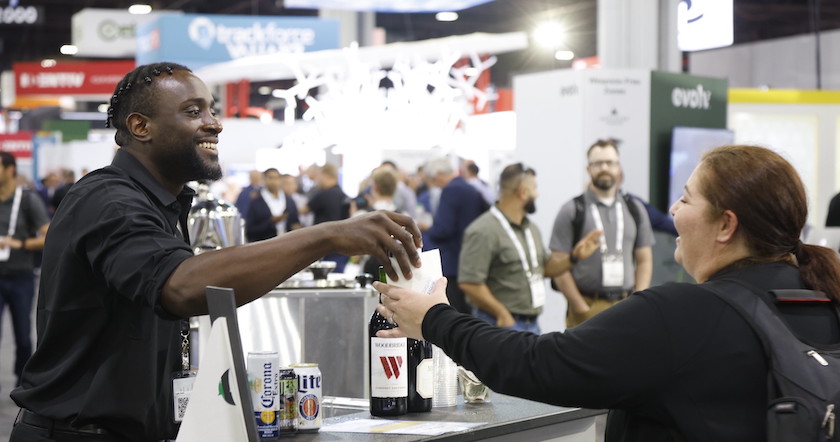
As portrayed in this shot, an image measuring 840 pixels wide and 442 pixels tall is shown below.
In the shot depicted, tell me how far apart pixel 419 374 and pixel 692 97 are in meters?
5.33

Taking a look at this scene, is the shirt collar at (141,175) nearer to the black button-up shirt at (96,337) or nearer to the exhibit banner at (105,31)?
the black button-up shirt at (96,337)

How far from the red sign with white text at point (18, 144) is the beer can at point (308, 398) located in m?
30.2

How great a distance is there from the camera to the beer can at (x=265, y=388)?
1976 millimetres

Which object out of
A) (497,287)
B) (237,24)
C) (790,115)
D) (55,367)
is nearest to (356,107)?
(237,24)

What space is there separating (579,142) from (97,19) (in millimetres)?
11854

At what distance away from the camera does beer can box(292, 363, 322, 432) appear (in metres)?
2.11

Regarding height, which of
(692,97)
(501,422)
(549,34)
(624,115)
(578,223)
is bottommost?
(501,422)

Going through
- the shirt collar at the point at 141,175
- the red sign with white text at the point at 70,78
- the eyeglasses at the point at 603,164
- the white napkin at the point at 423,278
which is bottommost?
the white napkin at the point at 423,278

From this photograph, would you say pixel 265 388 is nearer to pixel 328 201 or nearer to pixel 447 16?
pixel 328 201

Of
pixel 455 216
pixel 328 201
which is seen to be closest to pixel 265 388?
pixel 455 216

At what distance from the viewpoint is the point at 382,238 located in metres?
1.81

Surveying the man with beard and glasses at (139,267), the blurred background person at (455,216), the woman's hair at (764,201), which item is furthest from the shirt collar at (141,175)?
the blurred background person at (455,216)

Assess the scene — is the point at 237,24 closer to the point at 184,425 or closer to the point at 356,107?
the point at 356,107

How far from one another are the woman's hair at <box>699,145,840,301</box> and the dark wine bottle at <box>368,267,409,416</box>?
0.79 metres
